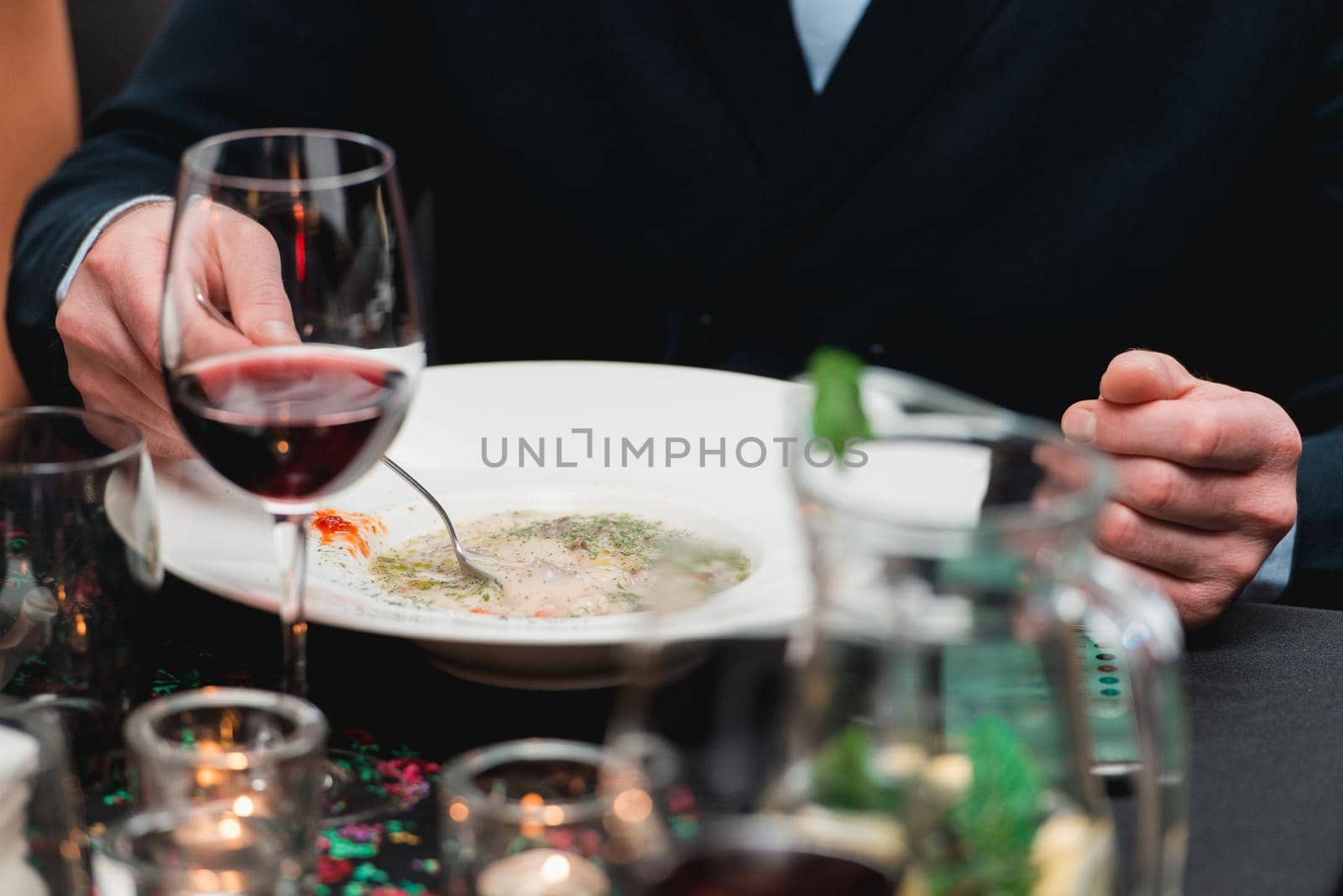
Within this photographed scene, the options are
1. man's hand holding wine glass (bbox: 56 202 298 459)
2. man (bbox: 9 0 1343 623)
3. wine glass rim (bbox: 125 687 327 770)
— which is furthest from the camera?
man (bbox: 9 0 1343 623)

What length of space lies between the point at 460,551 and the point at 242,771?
403 millimetres

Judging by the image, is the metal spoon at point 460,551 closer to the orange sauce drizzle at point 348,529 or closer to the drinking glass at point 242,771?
the orange sauce drizzle at point 348,529

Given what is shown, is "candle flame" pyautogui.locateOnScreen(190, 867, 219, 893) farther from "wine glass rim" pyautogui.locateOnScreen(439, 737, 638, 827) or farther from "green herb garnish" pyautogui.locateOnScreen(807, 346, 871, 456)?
"green herb garnish" pyautogui.locateOnScreen(807, 346, 871, 456)

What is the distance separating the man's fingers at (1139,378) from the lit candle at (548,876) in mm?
537

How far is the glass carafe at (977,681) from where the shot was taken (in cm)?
50

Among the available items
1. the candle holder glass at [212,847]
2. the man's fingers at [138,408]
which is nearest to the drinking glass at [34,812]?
the candle holder glass at [212,847]

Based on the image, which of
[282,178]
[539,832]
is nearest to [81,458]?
[282,178]

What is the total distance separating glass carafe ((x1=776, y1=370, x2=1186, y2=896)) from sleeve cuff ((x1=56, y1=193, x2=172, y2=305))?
860mm

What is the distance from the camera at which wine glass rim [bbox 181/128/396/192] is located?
2.44ft

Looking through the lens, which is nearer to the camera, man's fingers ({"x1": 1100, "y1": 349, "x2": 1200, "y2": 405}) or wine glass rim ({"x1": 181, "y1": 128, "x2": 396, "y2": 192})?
wine glass rim ({"x1": 181, "y1": 128, "x2": 396, "y2": 192})

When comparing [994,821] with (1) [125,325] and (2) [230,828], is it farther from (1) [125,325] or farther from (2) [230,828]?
(1) [125,325]

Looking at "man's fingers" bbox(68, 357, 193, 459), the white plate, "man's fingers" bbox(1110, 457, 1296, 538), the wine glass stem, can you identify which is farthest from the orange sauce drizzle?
"man's fingers" bbox(1110, 457, 1296, 538)

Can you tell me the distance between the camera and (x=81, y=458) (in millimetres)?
823

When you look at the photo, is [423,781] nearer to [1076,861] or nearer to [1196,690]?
[1076,861]
